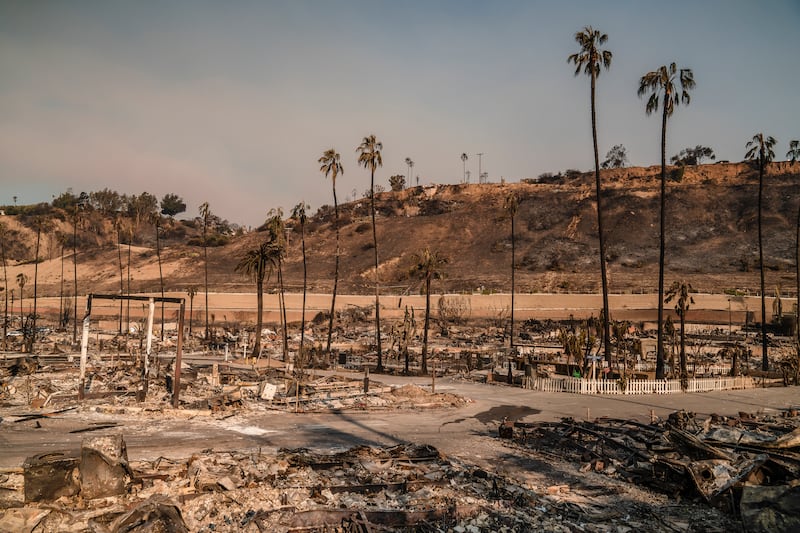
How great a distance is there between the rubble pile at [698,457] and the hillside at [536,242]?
214 ft

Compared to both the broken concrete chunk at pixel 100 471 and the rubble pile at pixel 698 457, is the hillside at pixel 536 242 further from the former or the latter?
the broken concrete chunk at pixel 100 471

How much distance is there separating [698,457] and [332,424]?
1236 centimetres

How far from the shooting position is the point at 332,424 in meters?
21.5

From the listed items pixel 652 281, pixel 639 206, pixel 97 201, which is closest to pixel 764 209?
pixel 639 206

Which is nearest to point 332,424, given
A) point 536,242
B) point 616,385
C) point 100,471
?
point 100,471

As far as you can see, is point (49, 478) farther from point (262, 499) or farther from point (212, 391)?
point (212, 391)

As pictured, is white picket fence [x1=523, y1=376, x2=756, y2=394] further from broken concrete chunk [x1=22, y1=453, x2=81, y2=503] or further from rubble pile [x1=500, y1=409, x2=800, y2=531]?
broken concrete chunk [x1=22, y1=453, x2=81, y2=503]

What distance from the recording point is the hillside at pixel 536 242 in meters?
93.7

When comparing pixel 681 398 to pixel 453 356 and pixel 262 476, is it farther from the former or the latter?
pixel 262 476

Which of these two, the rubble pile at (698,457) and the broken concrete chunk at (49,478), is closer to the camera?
the rubble pile at (698,457)

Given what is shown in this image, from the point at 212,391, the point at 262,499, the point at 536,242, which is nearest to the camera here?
the point at 262,499

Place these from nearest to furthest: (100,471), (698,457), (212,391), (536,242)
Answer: (100,471) < (698,457) < (212,391) < (536,242)

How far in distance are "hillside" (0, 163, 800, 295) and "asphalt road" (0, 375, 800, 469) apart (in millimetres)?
57008

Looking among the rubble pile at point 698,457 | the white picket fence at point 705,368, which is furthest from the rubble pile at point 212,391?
the white picket fence at point 705,368
